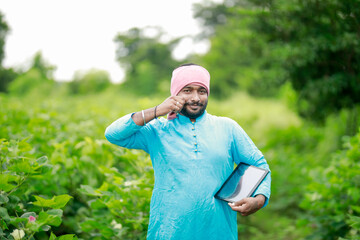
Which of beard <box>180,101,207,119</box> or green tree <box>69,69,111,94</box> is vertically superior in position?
green tree <box>69,69,111,94</box>

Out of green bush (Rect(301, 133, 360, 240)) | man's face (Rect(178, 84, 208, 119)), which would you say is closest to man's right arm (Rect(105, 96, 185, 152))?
man's face (Rect(178, 84, 208, 119))

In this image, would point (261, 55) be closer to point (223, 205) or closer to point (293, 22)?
point (293, 22)

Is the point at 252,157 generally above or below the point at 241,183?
above

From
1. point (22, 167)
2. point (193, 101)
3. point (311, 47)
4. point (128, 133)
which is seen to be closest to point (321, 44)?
point (311, 47)

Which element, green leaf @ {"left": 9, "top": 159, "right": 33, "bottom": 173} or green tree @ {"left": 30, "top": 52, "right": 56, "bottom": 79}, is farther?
green tree @ {"left": 30, "top": 52, "right": 56, "bottom": 79}

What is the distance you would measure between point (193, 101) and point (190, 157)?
0.36m

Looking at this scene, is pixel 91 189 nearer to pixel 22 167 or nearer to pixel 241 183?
pixel 22 167

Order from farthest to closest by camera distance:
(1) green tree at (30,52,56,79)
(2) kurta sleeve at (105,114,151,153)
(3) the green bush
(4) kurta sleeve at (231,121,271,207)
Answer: (1) green tree at (30,52,56,79)
(3) the green bush
(4) kurta sleeve at (231,121,271,207)
(2) kurta sleeve at (105,114,151,153)

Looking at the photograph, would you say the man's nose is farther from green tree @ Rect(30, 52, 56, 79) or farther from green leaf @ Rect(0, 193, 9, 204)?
green tree @ Rect(30, 52, 56, 79)

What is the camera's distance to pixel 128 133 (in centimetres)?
210

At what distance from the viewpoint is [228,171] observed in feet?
7.23

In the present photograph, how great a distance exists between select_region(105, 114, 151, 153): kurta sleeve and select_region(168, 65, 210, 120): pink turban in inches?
8.3

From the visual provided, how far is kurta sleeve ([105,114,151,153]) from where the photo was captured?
2.08 metres

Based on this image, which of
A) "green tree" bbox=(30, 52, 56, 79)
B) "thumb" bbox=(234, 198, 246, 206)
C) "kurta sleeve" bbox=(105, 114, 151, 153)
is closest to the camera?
"thumb" bbox=(234, 198, 246, 206)
